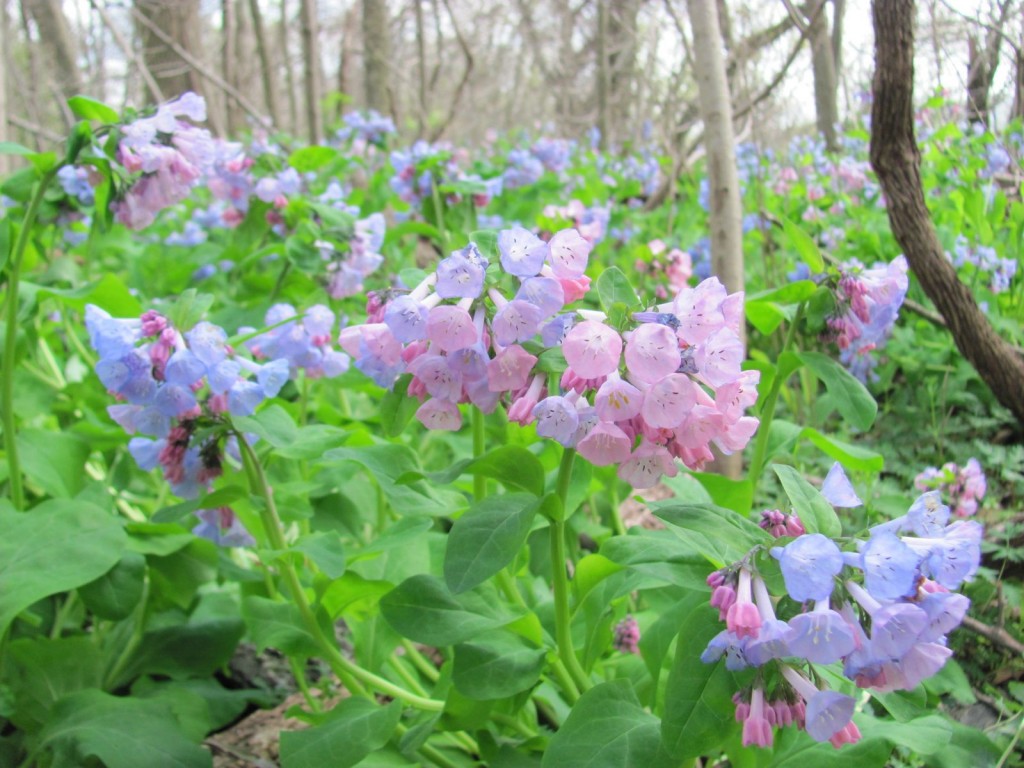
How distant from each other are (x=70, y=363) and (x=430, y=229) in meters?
1.32

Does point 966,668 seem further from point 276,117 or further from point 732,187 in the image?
point 276,117

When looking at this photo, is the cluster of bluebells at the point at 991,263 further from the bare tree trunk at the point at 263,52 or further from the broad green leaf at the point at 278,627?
the bare tree trunk at the point at 263,52

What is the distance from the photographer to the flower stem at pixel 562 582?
1101mm

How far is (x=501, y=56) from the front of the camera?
13414 millimetres

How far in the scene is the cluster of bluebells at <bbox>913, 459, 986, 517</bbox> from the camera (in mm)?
1920

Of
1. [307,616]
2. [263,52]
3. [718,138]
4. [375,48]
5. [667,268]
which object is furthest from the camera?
[263,52]

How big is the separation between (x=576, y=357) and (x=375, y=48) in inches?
265

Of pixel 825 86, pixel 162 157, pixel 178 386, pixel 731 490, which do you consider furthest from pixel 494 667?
pixel 825 86

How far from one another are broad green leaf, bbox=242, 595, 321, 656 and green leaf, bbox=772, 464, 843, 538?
87cm

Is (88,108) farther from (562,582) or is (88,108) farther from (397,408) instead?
(562,582)

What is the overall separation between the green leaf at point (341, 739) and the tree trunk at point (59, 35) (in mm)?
9804

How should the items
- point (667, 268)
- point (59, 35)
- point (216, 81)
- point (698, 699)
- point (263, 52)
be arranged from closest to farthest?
point (698, 699)
point (667, 268)
point (216, 81)
point (263, 52)
point (59, 35)

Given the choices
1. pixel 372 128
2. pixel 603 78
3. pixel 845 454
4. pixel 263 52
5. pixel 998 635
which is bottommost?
pixel 998 635

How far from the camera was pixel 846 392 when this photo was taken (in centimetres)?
134
